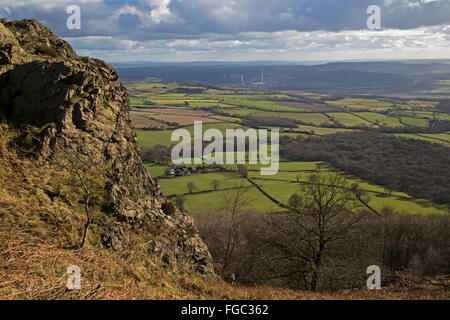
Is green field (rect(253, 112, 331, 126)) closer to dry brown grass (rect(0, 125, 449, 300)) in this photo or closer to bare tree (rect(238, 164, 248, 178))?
bare tree (rect(238, 164, 248, 178))

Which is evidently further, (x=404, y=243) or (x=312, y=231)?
(x=404, y=243)

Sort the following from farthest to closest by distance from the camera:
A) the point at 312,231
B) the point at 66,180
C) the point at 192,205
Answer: the point at 192,205 → the point at 312,231 → the point at 66,180

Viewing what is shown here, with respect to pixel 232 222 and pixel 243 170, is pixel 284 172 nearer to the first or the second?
pixel 243 170

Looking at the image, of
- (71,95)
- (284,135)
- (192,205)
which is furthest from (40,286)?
(284,135)

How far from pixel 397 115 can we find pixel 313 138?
6706 centimetres

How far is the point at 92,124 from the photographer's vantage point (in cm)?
1506

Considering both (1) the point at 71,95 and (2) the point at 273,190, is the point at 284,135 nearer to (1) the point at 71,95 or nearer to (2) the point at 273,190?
(2) the point at 273,190

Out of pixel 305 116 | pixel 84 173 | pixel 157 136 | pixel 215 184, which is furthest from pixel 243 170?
pixel 305 116

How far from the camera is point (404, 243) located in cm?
3803

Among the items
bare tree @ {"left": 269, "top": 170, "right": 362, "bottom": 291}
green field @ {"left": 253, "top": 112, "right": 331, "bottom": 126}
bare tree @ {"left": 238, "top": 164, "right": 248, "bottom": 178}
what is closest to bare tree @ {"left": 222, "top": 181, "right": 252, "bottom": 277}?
bare tree @ {"left": 269, "top": 170, "right": 362, "bottom": 291}

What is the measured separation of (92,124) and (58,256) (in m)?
8.03

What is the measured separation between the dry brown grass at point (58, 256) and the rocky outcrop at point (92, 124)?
37.4 inches

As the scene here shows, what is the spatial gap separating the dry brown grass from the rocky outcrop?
0.95 metres
